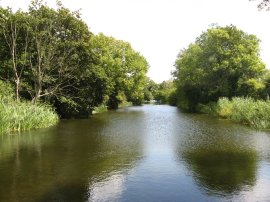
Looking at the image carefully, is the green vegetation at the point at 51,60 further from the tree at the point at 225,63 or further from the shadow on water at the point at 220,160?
the tree at the point at 225,63

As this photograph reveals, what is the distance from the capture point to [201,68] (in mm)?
51656

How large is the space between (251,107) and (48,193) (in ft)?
78.3

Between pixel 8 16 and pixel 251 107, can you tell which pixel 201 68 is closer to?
pixel 251 107

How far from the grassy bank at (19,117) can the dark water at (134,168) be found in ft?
5.32

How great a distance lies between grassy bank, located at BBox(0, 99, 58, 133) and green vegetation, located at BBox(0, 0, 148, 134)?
96.1 inches

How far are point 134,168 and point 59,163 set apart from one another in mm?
3219

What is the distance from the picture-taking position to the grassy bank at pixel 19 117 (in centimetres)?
2264

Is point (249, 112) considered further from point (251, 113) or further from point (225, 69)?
point (225, 69)

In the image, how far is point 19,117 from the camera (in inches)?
947

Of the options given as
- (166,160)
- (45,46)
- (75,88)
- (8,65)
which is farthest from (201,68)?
(166,160)

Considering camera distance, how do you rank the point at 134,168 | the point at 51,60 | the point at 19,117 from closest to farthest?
the point at 134,168, the point at 19,117, the point at 51,60

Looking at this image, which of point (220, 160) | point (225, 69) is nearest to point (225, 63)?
point (225, 69)

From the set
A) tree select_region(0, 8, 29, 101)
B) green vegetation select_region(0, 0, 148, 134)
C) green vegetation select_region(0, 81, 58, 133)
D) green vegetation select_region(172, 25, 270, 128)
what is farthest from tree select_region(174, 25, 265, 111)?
green vegetation select_region(0, 81, 58, 133)

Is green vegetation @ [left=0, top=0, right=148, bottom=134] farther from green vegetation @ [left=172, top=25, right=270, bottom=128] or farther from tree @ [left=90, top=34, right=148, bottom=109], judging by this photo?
tree @ [left=90, top=34, right=148, bottom=109]
